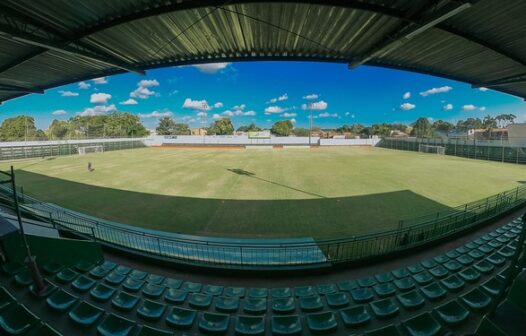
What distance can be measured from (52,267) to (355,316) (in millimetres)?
7430

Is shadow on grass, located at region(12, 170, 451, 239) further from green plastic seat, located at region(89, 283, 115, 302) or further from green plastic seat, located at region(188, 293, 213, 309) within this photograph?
green plastic seat, located at region(89, 283, 115, 302)

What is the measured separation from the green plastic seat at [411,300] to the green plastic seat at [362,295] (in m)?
0.59

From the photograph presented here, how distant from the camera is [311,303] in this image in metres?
5.11

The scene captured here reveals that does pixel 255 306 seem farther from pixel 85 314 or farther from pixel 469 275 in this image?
pixel 469 275

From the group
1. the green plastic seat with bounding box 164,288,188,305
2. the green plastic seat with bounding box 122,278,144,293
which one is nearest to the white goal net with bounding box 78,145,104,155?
the green plastic seat with bounding box 122,278,144,293

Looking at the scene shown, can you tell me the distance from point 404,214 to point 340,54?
9326 millimetres

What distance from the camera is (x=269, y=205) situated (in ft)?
48.4

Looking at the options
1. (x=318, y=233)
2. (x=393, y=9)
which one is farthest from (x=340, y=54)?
(x=318, y=233)

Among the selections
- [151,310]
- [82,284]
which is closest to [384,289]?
[151,310]

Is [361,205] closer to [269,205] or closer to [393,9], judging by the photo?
[269,205]

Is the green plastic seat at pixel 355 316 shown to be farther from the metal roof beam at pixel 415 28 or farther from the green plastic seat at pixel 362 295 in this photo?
the metal roof beam at pixel 415 28

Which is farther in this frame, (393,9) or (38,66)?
(38,66)

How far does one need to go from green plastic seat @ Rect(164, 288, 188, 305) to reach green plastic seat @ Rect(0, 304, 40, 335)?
2.24m

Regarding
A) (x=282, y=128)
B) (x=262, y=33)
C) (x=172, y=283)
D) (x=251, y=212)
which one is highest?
(x=282, y=128)
